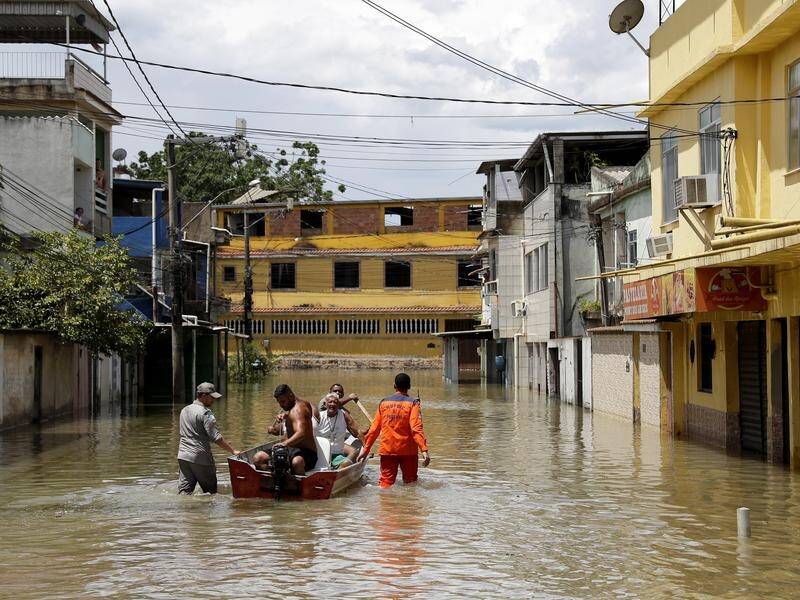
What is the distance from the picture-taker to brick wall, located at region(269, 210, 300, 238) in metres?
71.8

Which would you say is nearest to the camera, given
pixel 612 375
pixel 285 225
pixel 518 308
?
pixel 612 375

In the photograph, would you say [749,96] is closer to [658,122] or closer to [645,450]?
[658,122]

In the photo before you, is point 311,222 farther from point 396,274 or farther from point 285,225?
point 396,274

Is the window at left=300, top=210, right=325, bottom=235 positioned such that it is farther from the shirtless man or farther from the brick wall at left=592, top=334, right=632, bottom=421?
A: the shirtless man

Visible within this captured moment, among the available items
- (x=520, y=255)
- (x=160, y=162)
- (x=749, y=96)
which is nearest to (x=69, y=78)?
(x=520, y=255)

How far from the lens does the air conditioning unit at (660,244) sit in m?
22.8

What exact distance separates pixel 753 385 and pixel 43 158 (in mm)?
24475

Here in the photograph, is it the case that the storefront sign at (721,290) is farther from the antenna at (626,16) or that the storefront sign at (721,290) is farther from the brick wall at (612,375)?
the brick wall at (612,375)

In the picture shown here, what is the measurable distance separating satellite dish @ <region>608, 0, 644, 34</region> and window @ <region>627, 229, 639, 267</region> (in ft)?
27.5

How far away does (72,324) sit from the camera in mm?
29266

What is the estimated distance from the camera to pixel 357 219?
7106 cm

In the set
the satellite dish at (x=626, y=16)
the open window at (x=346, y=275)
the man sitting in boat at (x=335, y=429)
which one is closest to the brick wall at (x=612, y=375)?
the satellite dish at (x=626, y=16)

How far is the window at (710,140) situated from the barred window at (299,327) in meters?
51.1

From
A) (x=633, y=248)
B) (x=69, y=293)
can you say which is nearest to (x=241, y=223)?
(x=69, y=293)
